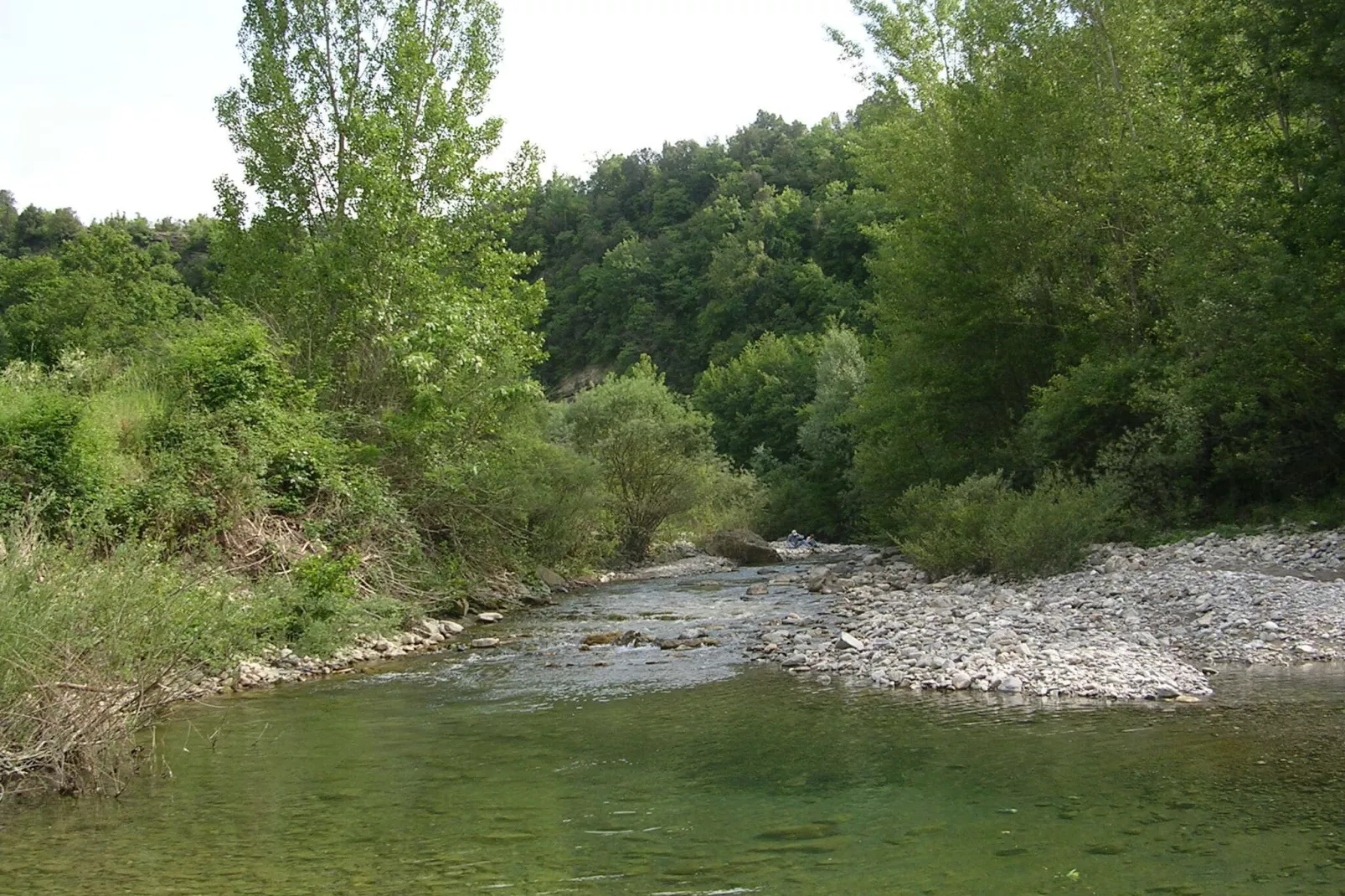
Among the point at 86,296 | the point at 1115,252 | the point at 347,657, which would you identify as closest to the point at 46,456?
the point at 347,657

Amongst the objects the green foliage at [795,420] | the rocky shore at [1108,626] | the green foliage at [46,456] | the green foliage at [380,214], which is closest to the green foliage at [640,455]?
the green foliage at [795,420]

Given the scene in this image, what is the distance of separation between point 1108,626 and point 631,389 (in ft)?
86.5

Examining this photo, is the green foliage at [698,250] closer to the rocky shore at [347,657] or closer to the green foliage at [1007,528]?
the green foliage at [1007,528]

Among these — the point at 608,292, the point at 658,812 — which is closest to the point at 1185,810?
the point at 658,812

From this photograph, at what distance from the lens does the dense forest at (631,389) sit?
1603 centimetres

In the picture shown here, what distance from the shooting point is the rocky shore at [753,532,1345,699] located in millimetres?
11336

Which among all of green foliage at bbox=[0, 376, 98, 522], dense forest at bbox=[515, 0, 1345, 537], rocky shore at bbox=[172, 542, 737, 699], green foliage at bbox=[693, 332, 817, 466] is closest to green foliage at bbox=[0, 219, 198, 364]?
green foliage at bbox=[0, 376, 98, 522]

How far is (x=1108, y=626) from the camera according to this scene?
13.5 meters

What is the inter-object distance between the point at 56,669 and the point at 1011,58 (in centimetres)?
2521

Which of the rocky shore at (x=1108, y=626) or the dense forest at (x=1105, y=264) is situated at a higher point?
the dense forest at (x=1105, y=264)

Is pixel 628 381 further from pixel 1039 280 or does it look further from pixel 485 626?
pixel 485 626

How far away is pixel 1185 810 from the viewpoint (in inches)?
268

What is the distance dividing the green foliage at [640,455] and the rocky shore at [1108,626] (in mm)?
18228

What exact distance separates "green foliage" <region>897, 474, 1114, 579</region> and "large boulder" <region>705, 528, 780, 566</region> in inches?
497
